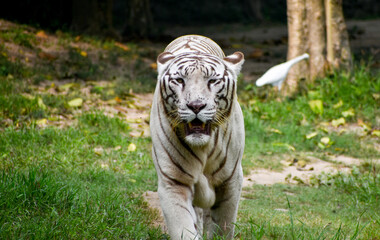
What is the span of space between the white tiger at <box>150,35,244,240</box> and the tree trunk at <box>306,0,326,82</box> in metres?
4.85

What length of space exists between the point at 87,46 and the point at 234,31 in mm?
9431

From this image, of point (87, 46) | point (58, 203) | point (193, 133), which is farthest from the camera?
point (87, 46)

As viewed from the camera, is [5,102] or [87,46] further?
[87,46]

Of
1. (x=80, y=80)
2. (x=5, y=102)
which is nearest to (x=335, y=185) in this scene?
(x=5, y=102)

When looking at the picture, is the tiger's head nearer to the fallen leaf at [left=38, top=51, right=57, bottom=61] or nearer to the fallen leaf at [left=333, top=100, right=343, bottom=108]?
the fallen leaf at [left=333, top=100, right=343, bottom=108]

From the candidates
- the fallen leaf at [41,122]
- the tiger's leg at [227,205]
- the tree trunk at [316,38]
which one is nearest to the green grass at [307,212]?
the tiger's leg at [227,205]

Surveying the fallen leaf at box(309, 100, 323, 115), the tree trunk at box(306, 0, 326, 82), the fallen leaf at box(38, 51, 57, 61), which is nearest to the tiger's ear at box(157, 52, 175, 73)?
the fallen leaf at box(309, 100, 323, 115)

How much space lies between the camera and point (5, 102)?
6754 mm

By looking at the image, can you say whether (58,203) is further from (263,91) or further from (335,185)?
Answer: (263,91)

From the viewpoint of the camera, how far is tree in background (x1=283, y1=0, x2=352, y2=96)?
8391 mm

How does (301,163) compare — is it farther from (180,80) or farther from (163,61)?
(180,80)

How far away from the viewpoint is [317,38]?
333 inches

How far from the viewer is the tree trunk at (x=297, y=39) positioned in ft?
27.9

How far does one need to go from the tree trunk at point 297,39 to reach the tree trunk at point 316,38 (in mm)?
94
